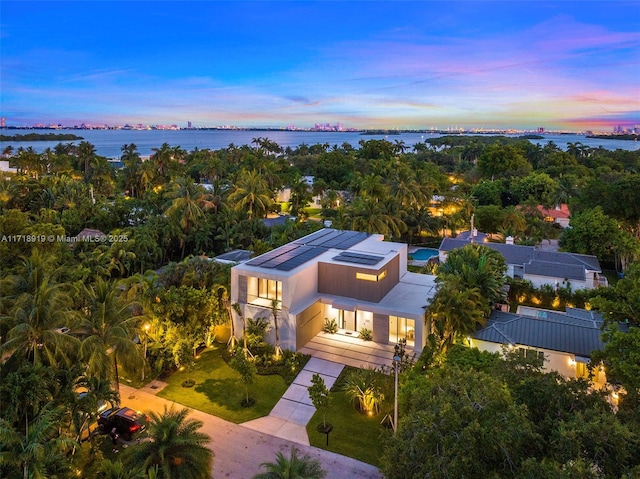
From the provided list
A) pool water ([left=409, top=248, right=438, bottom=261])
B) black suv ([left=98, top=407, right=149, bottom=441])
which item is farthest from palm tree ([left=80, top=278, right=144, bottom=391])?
pool water ([left=409, top=248, right=438, bottom=261])

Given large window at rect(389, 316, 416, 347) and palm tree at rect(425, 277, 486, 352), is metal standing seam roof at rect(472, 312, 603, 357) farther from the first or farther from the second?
large window at rect(389, 316, 416, 347)

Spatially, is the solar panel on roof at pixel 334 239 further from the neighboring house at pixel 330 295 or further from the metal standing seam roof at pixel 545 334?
the metal standing seam roof at pixel 545 334

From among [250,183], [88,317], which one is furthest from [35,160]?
[88,317]

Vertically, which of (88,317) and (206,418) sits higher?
(88,317)

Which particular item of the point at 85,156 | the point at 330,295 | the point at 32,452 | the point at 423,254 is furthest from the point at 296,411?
the point at 85,156

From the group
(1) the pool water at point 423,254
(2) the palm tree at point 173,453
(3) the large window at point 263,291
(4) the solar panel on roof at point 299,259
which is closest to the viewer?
(2) the palm tree at point 173,453

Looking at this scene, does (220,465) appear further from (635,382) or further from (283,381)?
(635,382)

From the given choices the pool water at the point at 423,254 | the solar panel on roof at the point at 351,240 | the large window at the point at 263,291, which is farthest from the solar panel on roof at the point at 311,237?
the pool water at the point at 423,254
